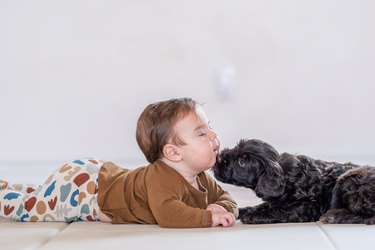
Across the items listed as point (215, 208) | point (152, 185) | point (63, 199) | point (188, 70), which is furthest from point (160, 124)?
point (188, 70)

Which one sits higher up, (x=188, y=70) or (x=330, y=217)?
(x=188, y=70)

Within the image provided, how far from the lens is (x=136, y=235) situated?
74.2 inches

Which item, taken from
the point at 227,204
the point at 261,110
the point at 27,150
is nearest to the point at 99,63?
the point at 27,150

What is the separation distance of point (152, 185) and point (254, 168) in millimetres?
325

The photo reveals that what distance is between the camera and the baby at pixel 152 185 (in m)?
2.15

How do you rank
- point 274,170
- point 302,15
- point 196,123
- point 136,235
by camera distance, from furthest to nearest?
point 302,15 < point 196,123 < point 274,170 < point 136,235

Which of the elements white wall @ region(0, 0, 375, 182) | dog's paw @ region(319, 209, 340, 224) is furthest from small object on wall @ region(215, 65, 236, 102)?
dog's paw @ region(319, 209, 340, 224)

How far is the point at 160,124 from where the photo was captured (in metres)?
2.22

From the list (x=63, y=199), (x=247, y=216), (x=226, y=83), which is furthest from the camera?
(x=226, y=83)

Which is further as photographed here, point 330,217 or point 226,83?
point 226,83

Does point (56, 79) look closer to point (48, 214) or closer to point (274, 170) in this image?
point (48, 214)

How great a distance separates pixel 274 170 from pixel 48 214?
784 millimetres

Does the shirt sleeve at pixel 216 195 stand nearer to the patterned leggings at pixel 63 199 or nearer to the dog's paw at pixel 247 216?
the dog's paw at pixel 247 216

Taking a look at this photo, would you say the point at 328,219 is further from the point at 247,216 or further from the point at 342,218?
the point at 247,216
